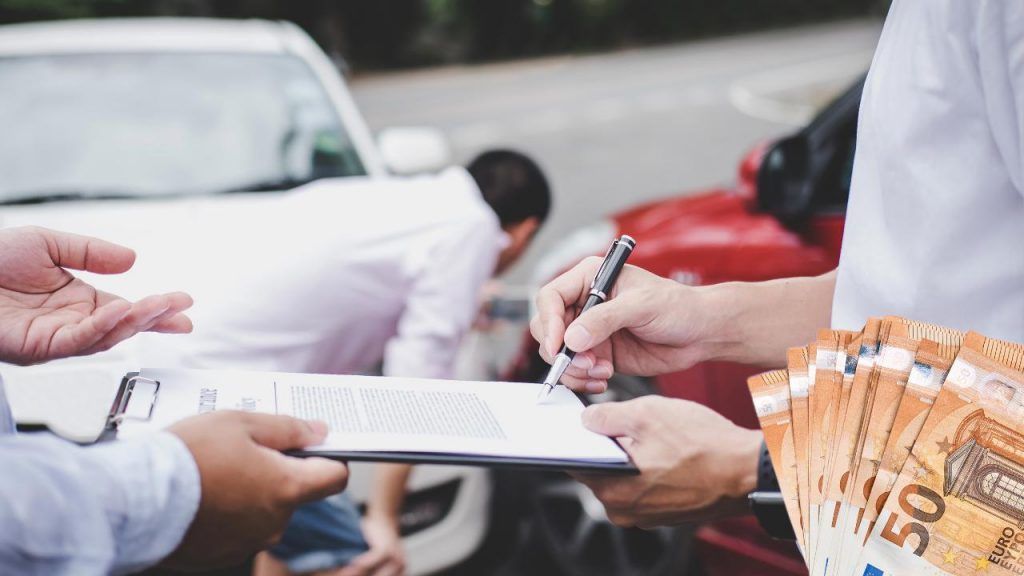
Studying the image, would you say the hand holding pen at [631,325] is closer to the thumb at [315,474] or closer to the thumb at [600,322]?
the thumb at [600,322]

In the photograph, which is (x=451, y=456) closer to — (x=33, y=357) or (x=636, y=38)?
(x=33, y=357)

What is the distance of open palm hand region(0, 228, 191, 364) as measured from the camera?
50.7 inches

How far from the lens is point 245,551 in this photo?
3.93 ft

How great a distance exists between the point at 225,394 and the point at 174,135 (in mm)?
1979

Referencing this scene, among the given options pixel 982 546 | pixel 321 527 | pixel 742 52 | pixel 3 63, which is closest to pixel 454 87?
pixel 742 52

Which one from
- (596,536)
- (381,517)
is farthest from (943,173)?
(596,536)

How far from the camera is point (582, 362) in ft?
4.34

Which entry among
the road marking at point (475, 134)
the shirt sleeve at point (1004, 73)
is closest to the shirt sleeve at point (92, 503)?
the shirt sleeve at point (1004, 73)

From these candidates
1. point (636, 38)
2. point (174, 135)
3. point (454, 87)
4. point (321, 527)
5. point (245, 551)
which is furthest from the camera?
point (636, 38)

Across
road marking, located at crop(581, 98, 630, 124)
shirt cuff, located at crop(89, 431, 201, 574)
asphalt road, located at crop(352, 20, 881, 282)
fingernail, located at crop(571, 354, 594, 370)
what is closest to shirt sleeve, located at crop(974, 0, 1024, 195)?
fingernail, located at crop(571, 354, 594, 370)

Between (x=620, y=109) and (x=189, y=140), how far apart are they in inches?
406

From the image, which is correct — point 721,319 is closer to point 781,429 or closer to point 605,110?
point 781,429

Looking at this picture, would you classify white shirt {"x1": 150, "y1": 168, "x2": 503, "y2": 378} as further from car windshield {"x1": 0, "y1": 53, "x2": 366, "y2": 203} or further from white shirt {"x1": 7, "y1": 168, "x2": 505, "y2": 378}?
car windshield {"x1": 0, "y1": 53, "x2": 366, "y2": 203}

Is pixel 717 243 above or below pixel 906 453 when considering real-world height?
below
